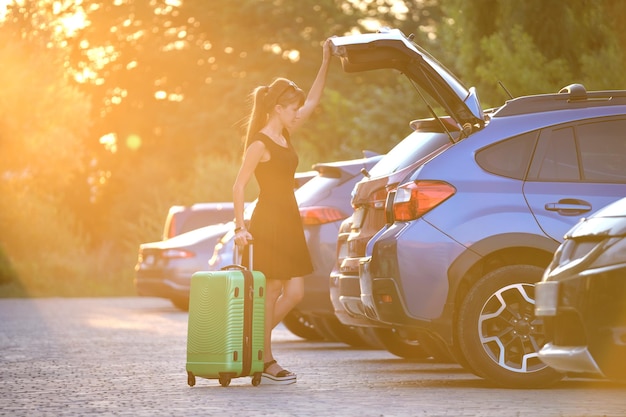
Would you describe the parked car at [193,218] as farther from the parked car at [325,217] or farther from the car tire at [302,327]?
the parked car at [325,217]

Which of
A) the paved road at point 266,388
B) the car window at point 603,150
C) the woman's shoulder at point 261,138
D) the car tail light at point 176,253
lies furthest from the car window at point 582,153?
the car tail light at point 176,253

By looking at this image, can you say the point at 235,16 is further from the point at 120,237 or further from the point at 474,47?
the point at 474,47

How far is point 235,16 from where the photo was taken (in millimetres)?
49844

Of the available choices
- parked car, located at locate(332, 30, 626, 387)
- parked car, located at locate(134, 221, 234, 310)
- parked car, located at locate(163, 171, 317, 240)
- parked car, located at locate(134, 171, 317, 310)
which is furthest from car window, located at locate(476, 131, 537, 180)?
parked car, located at locate(163, 171, 317, 240)

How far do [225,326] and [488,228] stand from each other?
182 cm

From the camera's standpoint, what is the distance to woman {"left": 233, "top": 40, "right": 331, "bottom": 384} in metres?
10.5

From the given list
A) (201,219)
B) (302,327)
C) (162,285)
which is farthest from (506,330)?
(201,219)

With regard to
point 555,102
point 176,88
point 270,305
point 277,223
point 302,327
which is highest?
point 176,88

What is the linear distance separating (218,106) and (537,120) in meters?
40.8

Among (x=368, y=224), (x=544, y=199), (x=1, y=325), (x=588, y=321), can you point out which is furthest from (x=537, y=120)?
(x=1, y=325)

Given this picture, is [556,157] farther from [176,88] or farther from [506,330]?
[176,88]

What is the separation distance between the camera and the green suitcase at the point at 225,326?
9867 mm

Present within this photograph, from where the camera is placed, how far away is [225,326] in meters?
9.86

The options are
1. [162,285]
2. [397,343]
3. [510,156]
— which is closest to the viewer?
[510,156]
